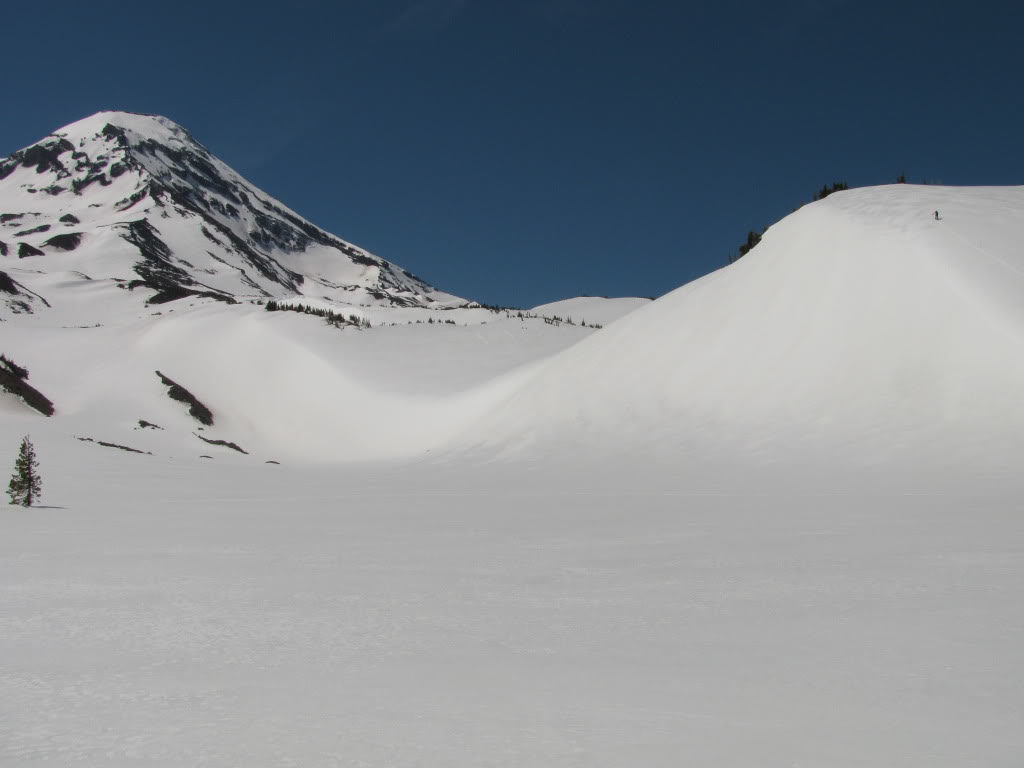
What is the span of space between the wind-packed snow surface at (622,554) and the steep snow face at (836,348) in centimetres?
14

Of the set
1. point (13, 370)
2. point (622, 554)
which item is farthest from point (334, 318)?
point (622, 554)

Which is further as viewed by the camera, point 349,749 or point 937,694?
point 937,694

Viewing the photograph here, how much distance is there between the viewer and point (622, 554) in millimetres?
9203

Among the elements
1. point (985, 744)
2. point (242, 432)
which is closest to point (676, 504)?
point (985, 744)

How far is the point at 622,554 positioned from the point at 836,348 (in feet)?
65.1

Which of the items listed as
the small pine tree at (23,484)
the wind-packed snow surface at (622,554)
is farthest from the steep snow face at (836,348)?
the small pine tree at (23,484)

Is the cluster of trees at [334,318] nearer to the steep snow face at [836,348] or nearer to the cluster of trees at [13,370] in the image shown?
the cluster of trees at [13,370]

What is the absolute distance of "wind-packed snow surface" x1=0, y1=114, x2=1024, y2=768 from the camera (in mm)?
4238

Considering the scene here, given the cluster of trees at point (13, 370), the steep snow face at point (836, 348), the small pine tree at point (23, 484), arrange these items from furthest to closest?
the cluster of trees at point (13, 370) < the steep snow face at point (836, 348) < the small pine tree at point (23, 484)

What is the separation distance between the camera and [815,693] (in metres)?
4.64

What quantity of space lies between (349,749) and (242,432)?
42009mm

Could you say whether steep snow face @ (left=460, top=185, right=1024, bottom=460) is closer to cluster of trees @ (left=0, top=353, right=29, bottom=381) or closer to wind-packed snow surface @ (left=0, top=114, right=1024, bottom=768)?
wind-packed snow surface @ (left=0, top=114, right=1024, bottom=768)

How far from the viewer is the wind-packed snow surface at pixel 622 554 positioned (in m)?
4.24

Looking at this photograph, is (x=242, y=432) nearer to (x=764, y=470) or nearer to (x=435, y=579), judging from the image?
(x=764, y=470)
